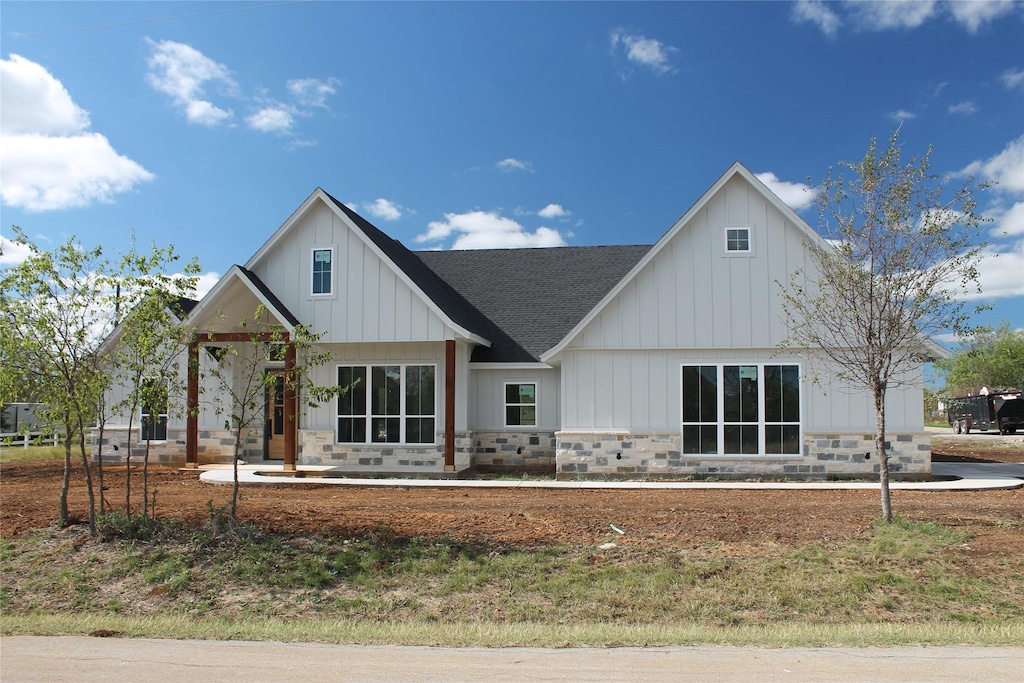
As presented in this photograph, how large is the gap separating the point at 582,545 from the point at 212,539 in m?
4.67

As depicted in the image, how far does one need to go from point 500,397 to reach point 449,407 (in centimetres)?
211

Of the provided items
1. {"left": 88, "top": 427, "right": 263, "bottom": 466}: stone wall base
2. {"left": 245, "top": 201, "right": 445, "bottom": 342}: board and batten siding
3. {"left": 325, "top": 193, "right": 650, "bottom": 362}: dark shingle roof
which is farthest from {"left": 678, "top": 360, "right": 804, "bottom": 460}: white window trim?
{"left": 88, "top": 427, "right": 263, "bottom": 466}: stone wall base

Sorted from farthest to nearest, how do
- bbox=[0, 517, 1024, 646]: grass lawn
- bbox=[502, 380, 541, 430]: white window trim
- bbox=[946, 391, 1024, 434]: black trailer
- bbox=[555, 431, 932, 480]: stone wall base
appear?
bbox=[946, 391, 1024, 434]: black trailer
bbox=[502, 380, 541, 430]: white window trim
bbox=[555, 431, 932, 480]: stone wall base
bbox=[0, 517, 1024, 646]: grass lawn

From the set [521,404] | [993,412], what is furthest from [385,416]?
[993,412]

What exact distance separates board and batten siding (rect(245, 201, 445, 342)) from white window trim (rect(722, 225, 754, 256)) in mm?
6582

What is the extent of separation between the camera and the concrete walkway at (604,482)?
1516 centimetres

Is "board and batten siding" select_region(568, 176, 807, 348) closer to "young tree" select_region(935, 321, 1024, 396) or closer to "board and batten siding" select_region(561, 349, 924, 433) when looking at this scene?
"board and batten siding" select_region(561, 349, 924, 433)

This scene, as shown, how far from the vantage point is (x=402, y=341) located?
59.5ft

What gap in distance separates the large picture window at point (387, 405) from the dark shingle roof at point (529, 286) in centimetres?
190

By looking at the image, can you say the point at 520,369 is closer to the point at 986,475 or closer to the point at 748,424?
the point at 748,424

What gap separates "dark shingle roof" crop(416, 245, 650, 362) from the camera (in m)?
20.1

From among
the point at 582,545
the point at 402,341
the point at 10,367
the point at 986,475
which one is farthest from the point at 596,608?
the point at 986,475

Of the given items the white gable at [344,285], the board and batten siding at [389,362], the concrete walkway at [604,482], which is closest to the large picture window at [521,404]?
the board and batten siding at [389,362]

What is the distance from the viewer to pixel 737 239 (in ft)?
55.5
